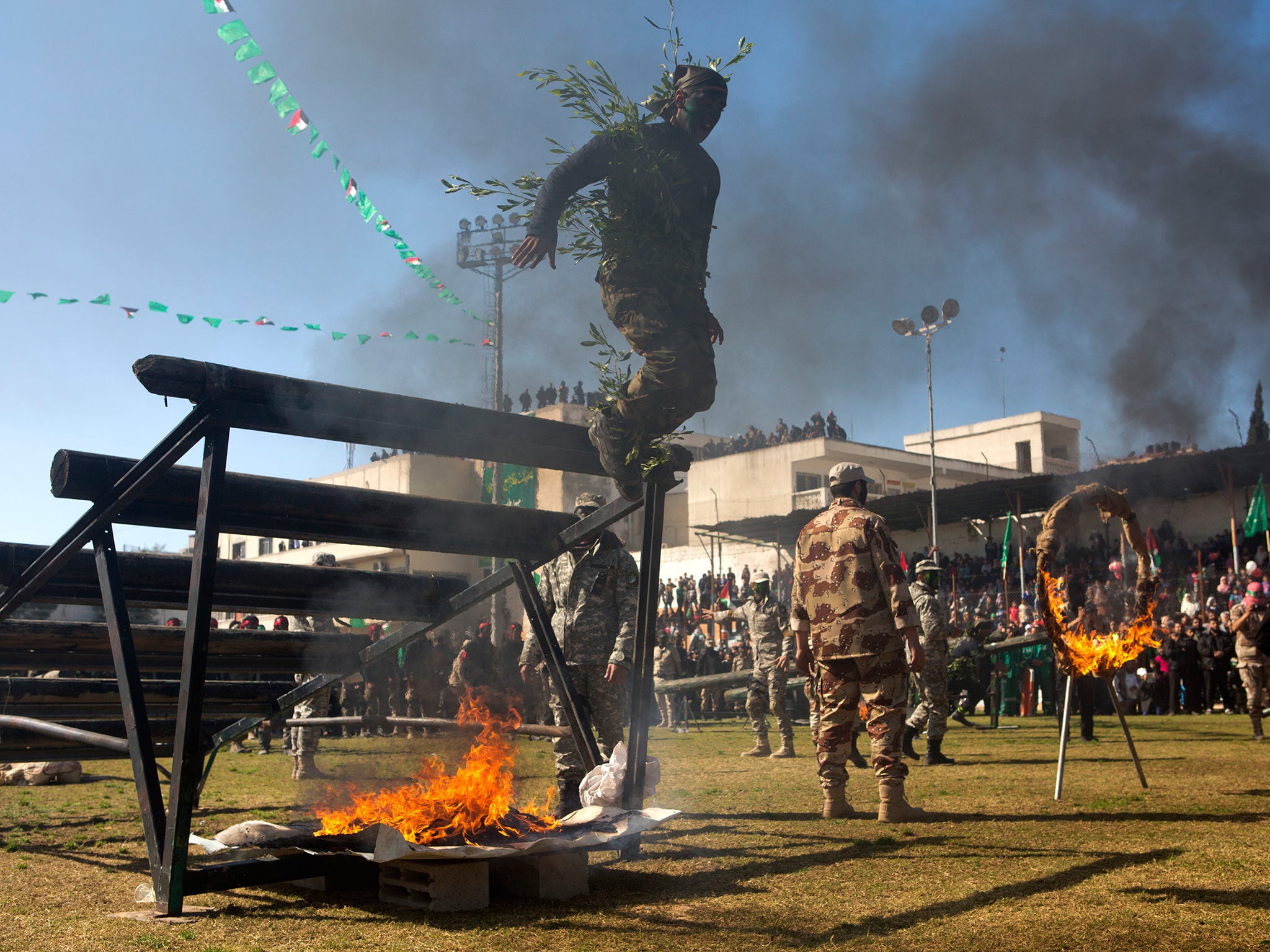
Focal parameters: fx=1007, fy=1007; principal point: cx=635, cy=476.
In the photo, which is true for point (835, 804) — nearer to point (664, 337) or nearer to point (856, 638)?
point (856, 638)

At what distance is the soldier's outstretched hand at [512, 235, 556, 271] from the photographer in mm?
4184

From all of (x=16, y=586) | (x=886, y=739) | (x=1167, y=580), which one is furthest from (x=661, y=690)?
(x=1167, y=580)

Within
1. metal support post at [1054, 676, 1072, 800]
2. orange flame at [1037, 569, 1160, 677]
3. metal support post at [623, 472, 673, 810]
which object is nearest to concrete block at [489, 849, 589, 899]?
metal support post at [623, 472, 673, 810]

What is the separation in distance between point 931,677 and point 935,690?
15 cm

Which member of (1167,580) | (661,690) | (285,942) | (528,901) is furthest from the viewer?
(1167,580)

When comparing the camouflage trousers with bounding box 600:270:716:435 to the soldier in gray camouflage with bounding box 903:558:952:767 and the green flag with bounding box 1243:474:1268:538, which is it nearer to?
the soldier in gray camouflage with bounding box 903:558:952:767

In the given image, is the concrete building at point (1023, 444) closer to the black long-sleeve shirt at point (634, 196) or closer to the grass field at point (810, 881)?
the grass field at point (810, 881)

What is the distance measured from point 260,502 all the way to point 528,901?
2179 millimetres

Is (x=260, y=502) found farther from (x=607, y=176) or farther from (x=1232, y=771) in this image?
(x=1232, y=771)

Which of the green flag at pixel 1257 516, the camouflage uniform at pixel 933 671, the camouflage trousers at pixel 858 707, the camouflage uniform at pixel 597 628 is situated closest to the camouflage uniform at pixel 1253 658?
the camouflage uniform at pixel 933 671

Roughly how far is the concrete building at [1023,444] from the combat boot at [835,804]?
4776 cm

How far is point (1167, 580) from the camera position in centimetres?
2567

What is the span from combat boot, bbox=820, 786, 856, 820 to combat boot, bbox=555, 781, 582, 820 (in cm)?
173

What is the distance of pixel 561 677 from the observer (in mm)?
5461
